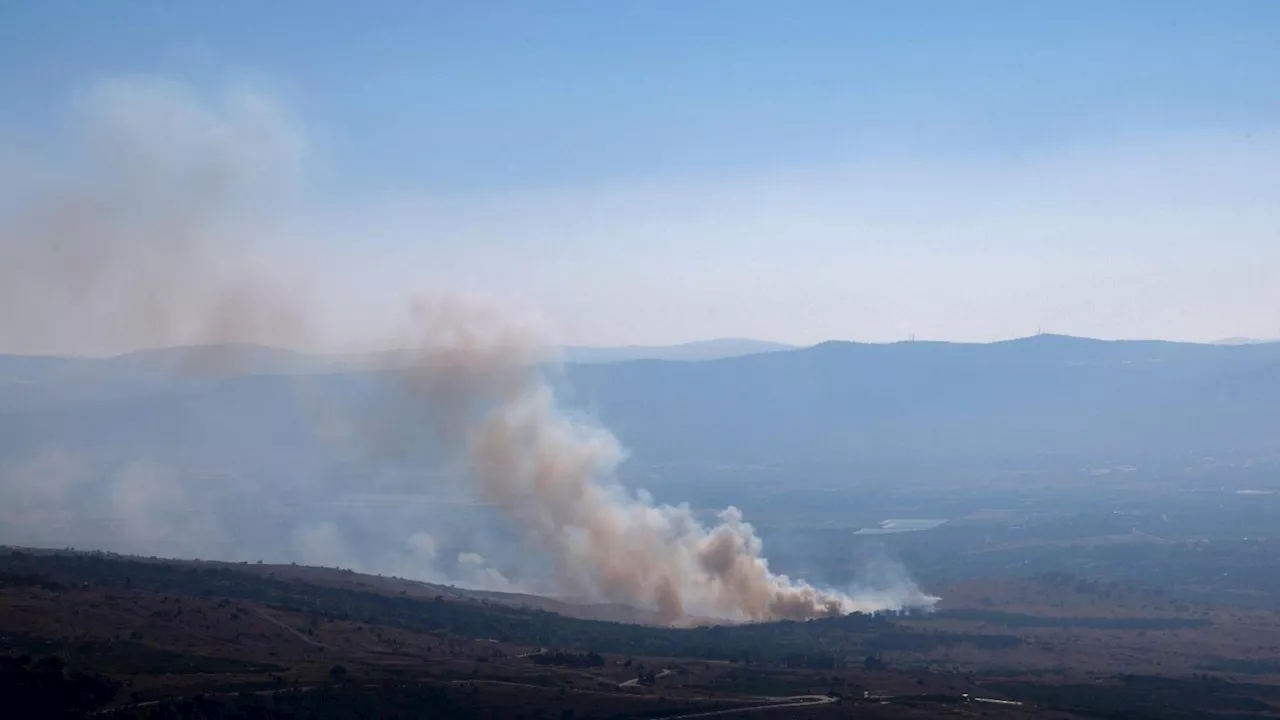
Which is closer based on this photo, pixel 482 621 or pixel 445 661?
pixel 445 661

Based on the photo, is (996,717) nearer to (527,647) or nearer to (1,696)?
(527,647)

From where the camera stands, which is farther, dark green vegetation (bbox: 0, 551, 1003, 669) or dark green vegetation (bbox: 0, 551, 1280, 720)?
dark green vegetation (bbox: 0, 551, 1003, 669)

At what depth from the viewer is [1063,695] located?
3976 inches

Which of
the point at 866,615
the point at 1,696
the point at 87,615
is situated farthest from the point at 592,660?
the point at 866,615

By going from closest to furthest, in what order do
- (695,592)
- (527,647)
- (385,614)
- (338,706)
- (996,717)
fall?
(338,706) → (996,717) → (527,647) → (385,614) → (695,592)

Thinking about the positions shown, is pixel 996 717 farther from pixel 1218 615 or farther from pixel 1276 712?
pixel 1218 615

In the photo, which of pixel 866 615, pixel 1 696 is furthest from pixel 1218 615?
pixel 1 696

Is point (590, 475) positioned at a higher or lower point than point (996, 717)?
higher

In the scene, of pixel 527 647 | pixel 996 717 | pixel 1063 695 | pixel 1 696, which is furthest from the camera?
pixel 527 647

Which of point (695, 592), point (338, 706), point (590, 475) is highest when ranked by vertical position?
point (590, 475)

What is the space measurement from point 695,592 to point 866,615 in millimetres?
20636

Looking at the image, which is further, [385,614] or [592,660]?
[385,614]

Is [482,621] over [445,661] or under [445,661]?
over

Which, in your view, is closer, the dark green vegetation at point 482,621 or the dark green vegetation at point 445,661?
the dark green vegetation at point 445,661
